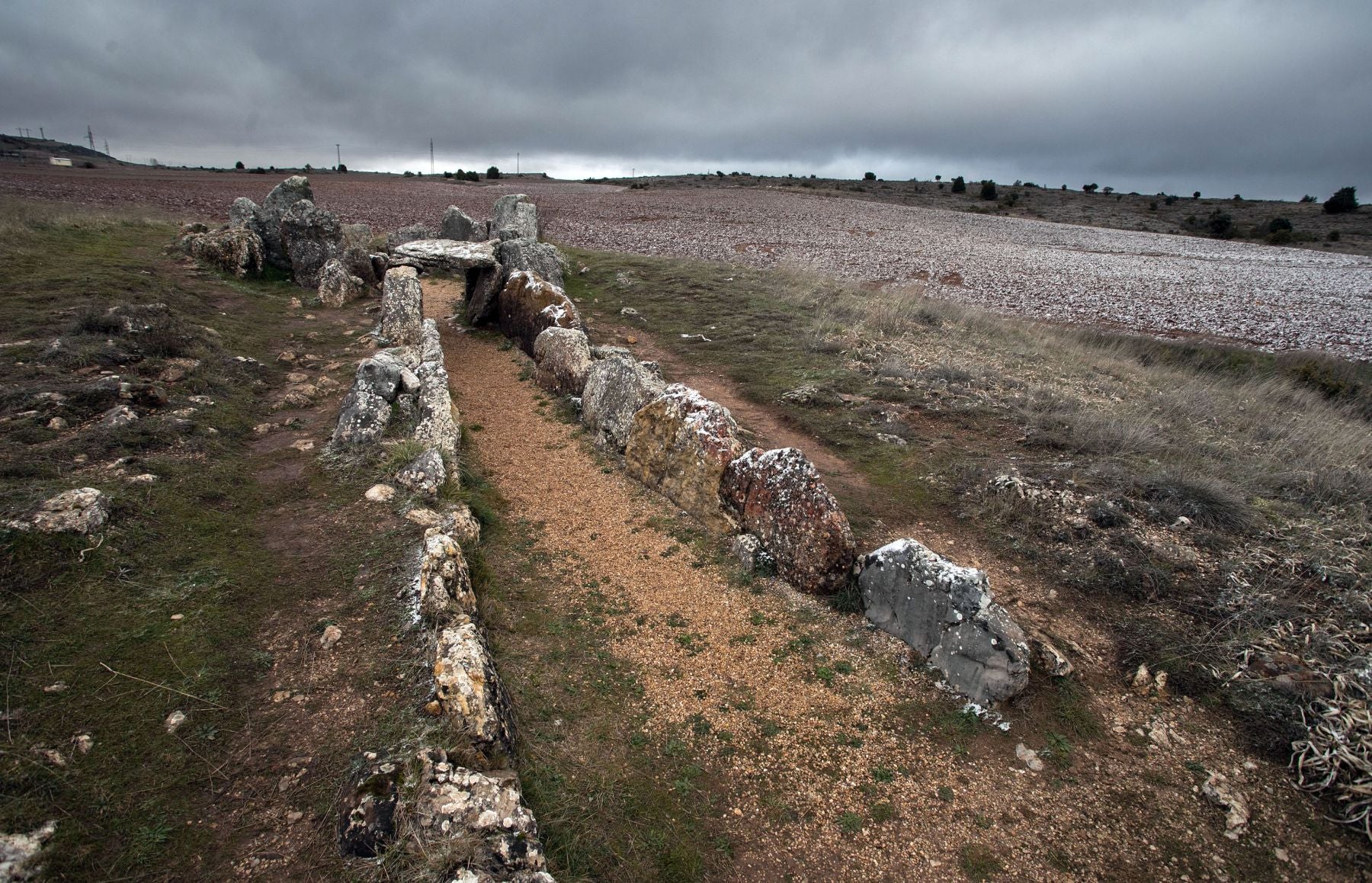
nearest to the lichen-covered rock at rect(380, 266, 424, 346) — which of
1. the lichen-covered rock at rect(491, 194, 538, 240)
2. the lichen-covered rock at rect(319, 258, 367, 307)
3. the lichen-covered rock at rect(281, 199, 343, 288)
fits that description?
the lichen-covered rock at rect(319, 258, 367, 307)

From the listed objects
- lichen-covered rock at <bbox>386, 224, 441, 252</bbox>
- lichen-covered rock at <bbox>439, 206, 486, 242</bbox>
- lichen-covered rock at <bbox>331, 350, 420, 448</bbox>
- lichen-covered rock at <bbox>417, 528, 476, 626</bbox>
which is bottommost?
lichen-covered rock at <bbox>417, 528, 476, 626</bbox>

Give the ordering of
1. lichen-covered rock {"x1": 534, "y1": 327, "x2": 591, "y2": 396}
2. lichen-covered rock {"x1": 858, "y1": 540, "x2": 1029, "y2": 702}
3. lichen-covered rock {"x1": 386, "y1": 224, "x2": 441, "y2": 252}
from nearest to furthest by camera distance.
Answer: lichen-covered rock {"x1": 858, "y1": 540, "x2": 1029, "y2": 702}, lichen-covered rock {"x1": 534, "y1": 327, "x2": 591, "y2": 396}, lichen-covered rock {"x1": 386, "y1": 224, "x2": 441, "y2": 252}

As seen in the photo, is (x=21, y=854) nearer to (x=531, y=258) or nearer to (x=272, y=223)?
(x=531, y=258)

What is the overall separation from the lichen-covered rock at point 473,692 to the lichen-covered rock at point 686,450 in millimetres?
3660

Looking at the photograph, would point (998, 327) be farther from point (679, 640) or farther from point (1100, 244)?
point (1100, 244)

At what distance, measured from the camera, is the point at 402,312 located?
13.4 m

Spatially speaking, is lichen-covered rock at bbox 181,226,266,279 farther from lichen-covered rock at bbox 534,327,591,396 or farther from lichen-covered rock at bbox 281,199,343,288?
lichen-covered rock at bbox 534,327,591,396

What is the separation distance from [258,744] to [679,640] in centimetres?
355

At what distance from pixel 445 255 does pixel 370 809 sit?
1468 cm

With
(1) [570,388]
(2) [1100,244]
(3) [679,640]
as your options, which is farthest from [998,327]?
(2) [1100,244]

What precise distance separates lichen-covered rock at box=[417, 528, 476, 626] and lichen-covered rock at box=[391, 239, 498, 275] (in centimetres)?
1123

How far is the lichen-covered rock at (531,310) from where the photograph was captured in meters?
13.5

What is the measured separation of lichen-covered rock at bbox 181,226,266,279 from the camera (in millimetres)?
16406

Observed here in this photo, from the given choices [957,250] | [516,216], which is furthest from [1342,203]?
[516,216]
